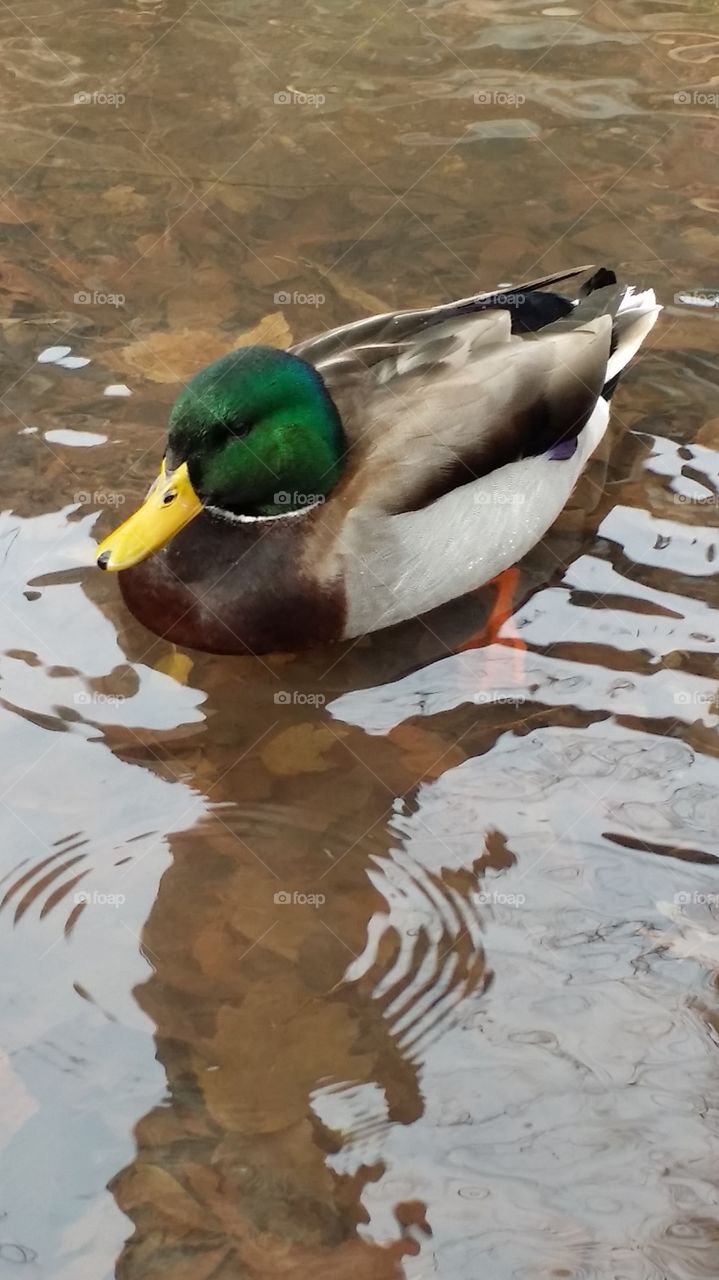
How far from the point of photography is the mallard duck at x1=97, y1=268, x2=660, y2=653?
4863mm

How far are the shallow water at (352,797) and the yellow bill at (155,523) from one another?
0.50 m

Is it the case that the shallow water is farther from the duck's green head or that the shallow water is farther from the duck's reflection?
the duck's green head

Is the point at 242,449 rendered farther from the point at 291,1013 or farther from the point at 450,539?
the point at 291,1013

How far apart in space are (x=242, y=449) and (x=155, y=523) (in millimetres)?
407

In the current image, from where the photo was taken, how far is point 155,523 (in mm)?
4750

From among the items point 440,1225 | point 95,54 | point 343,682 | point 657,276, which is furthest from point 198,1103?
point 95,54

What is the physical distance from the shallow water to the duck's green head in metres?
0.52

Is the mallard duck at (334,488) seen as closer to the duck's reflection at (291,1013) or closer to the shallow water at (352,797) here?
the shallow water at (352,797)

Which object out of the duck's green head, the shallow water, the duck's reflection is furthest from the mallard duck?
the duck's reflection

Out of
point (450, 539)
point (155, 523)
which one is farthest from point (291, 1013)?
point (450, 539)

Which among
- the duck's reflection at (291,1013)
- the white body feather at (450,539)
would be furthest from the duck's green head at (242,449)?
the duck's reflection at (291,1013)

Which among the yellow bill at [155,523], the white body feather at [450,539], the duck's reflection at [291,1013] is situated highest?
the yellow bill at [155,523]

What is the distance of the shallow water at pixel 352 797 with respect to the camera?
138 inches

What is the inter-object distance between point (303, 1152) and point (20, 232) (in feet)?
15.8
